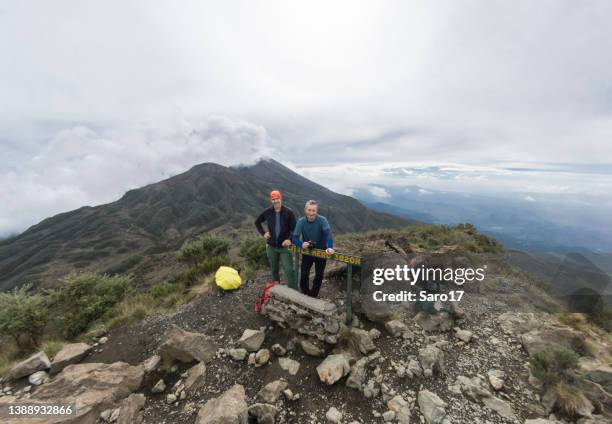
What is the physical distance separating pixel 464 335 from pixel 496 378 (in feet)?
3.54

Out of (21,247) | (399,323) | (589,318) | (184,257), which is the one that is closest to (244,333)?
(399,323)

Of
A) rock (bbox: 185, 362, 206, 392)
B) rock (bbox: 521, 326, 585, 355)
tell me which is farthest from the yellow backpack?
rock (bbox: 521, 326, 585, 355)

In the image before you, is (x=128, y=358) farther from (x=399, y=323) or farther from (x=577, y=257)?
(x=577, y=257)

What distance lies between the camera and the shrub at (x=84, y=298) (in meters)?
7.37

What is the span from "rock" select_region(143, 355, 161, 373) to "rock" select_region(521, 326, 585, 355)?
308 inches

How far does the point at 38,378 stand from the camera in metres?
4.99

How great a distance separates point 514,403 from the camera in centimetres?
423

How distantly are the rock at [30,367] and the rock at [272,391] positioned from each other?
4.84 metres

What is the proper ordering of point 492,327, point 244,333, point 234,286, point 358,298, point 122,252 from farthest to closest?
point 122,252 < point 234,286 < point 358,298 < point 492,327 < point 244,333

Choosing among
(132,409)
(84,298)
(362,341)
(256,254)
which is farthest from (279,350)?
(84,298)

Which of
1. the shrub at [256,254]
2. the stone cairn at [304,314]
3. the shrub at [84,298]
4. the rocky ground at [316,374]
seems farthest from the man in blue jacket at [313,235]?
the shrub at [84,298]

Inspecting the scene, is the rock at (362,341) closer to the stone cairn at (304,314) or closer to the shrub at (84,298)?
the stone cairn at (304,314)

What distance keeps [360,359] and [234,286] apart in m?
4.52

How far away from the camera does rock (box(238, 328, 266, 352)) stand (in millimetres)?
5238
